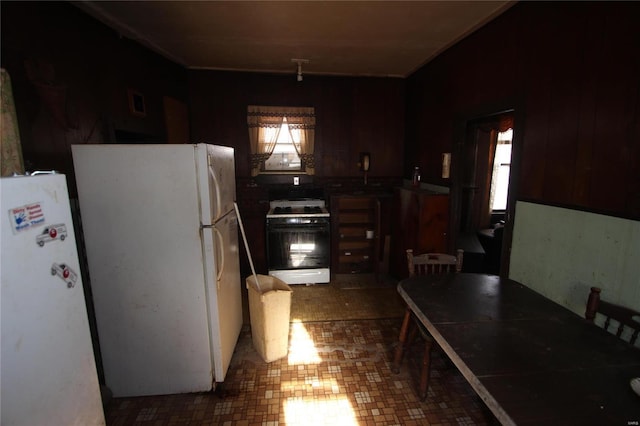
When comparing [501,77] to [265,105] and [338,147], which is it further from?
[265,105]

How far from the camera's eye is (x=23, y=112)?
5.24 feet

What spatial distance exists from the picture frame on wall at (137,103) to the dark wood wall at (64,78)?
3 cm

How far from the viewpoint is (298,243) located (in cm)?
357

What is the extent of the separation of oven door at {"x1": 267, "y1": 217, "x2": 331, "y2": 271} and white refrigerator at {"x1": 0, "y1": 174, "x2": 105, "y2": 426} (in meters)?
2.26

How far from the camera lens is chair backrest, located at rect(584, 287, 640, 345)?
1.26 m

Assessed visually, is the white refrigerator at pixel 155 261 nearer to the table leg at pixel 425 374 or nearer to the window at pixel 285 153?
the table leg at pixel 425 374

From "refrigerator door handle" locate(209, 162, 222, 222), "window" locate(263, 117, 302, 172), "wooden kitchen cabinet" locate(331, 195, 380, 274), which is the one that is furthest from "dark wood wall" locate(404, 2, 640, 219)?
"window" locate(263, 117, 302, 172)

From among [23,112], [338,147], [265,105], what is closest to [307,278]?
[338,147]

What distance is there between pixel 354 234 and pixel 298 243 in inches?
29.1

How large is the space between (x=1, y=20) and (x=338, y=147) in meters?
3.16

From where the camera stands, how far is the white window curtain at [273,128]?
3.80m

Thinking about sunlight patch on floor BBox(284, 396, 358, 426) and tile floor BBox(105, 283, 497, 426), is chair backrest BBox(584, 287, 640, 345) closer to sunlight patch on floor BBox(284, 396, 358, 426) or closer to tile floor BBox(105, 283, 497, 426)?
tile floor BBox(105, 283, 497, 426)

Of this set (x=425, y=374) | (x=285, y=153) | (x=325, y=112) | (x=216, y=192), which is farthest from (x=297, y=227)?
(x=425, y=374)

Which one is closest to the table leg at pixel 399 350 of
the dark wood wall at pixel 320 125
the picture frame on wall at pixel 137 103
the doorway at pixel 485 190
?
the dark wood wall at pixel 320 125
